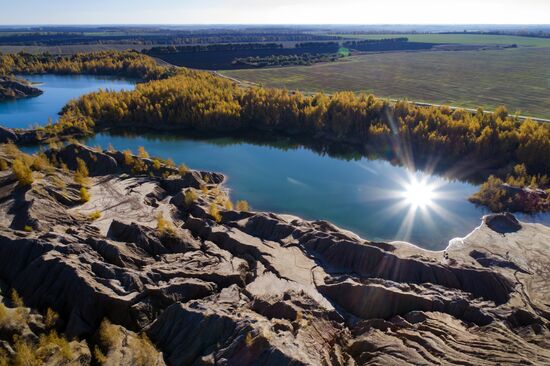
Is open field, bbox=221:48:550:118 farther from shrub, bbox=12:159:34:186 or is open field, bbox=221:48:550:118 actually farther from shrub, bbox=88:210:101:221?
shrub, bbox=12:159:34:186

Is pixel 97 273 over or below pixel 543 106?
over

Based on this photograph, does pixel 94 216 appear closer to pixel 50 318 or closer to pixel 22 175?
pixel 22 175

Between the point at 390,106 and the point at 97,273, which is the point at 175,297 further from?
the point at 390,106

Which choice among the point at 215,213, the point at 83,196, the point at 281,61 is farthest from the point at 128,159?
the point at 281,61

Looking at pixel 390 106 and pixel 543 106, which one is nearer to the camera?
pixel 390 106

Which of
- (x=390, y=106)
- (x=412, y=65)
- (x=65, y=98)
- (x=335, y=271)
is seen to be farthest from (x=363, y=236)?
(x=412, y=65)

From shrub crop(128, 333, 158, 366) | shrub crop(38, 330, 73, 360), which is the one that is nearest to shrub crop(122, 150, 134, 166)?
shrub crop(38, 330, 73, 360)
